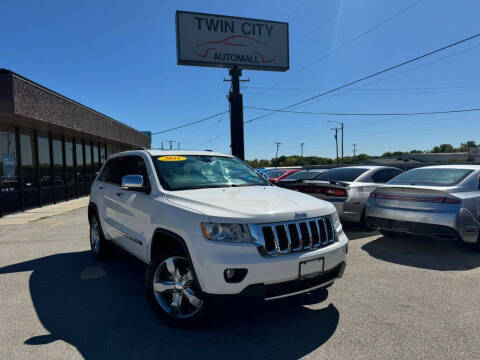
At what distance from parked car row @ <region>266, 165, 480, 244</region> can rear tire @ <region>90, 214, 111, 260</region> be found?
4.53 meters

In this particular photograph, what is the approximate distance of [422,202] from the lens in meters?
5.46

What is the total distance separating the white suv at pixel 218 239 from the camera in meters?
2.73

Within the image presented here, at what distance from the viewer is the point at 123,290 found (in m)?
4.12

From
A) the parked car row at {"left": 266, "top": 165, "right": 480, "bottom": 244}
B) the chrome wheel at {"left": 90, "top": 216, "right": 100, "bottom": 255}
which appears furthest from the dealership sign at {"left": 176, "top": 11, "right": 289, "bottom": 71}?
the chrome wheel at {"left": 90, "top": 216, "right": 100, "bottom": 255}

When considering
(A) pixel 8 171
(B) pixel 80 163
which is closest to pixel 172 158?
(A) pixel 8 171

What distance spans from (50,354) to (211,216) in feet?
5.64

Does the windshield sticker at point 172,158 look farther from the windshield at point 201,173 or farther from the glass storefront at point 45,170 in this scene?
the glass storefront at point 45,170

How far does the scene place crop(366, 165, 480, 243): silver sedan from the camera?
5191mm

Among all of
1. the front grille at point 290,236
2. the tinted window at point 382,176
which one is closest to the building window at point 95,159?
the tinted window at point 382,176

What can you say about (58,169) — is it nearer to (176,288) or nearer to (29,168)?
(29,168)

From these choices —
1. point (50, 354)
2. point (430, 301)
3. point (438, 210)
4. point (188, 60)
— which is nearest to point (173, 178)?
point (50, 354)

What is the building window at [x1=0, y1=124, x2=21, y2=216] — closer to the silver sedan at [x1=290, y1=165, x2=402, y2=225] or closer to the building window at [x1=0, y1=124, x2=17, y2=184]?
the building window at [x1=0, y1=124, x2=17, y2=184]

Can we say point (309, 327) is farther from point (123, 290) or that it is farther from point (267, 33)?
point (267, 33)

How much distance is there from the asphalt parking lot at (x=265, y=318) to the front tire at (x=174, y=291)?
0.14 m
